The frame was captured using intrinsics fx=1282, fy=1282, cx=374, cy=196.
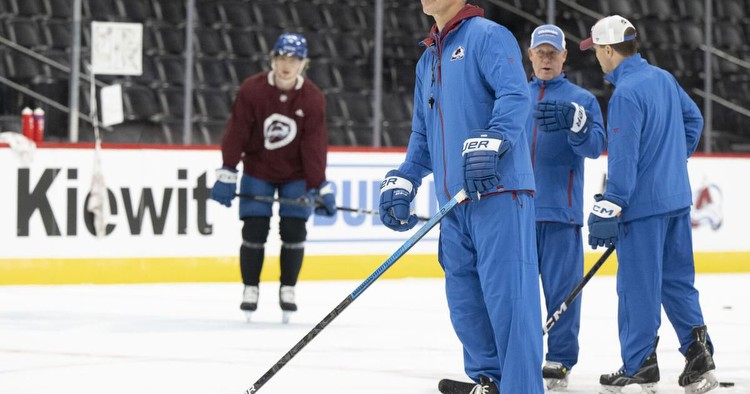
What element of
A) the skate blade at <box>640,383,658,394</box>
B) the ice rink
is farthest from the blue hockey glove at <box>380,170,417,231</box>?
the skate blade at <box>640,383,658,394</box>

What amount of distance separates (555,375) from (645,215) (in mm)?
621

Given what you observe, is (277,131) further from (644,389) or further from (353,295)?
(353,295)

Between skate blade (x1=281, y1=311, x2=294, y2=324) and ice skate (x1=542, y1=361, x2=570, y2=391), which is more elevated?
ice skate (x1=542, y1=361, x2=570, y2=391)

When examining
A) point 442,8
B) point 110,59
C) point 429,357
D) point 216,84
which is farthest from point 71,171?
point 442,8

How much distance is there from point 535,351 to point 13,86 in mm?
6179

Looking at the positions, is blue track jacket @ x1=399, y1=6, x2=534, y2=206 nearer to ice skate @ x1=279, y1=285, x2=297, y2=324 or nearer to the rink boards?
ice skate @ x1=279, y1=285, x2=297, y2=324

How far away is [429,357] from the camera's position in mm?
4895

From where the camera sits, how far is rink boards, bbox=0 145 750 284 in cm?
733

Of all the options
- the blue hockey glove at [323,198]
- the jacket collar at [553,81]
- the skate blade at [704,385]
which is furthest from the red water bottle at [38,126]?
the skate blade at [704,385]

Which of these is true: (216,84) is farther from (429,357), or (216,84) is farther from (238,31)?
(429,357)

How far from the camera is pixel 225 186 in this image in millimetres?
5867

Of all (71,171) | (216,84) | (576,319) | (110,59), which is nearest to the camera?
(576,319)

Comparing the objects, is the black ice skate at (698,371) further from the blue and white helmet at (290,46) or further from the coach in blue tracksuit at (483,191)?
the blue and white helmet at (290,46)

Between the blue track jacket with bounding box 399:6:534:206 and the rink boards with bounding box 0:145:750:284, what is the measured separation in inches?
172
